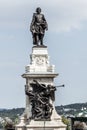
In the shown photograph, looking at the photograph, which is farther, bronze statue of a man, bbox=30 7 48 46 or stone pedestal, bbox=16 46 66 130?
bronze statue of a man, bbox=30 7 48 46

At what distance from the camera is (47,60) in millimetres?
64312

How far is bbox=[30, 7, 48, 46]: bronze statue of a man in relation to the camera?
2596 inches

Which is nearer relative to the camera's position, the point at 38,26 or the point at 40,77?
the point at 40,77

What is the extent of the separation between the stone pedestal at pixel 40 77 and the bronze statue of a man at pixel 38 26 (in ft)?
4.88

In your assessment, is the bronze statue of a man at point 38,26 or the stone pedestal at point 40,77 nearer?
the stone pedestal at point 40,77

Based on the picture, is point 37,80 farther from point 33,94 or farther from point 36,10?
point 36,10

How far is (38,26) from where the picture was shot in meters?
66.1

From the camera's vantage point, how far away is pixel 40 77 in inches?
2520

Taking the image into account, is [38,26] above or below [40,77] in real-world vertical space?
above

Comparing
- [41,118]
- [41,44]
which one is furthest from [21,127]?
[41,44]

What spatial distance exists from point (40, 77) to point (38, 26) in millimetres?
4341

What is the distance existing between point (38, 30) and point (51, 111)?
6360 millimetres

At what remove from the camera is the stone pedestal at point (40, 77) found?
209 ft

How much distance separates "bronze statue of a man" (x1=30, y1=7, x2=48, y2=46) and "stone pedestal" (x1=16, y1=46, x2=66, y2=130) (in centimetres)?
149
